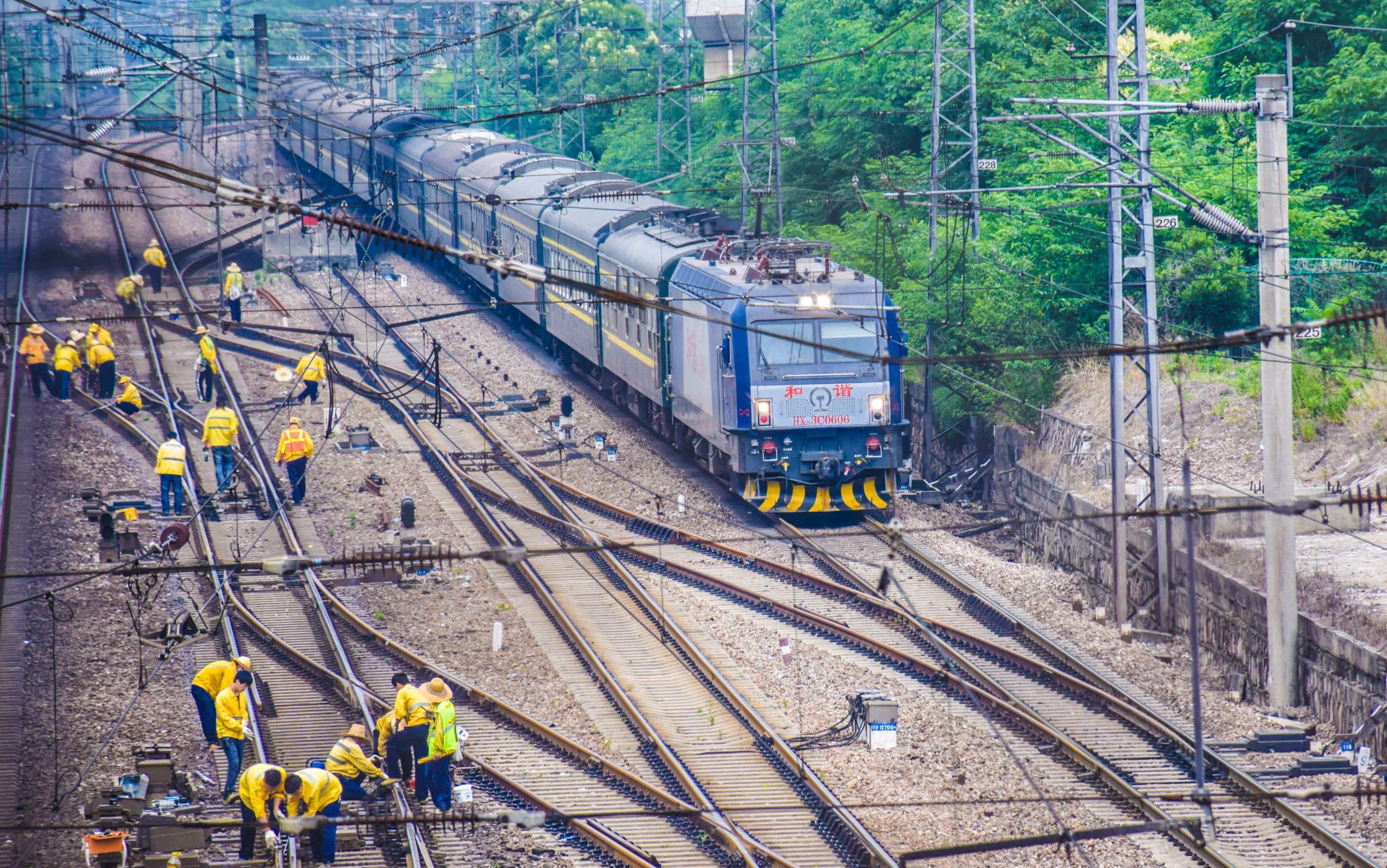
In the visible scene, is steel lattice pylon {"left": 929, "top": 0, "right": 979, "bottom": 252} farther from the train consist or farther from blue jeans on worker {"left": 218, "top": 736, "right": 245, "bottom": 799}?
blue jeans on worker {"left": 218, "top": 736, "right": 245, "bottom": 799}

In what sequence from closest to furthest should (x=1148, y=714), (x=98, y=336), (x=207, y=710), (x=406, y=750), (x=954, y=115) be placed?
1. (x=406, y=750)
2. (x=207, y=710)
3. (x=1148, y=714)
4. (x=98, y=336)
5. (x=954, y=115)

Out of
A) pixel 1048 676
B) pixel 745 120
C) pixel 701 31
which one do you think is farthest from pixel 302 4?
pixel 1048 676

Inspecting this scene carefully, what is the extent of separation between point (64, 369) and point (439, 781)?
1767 centimetres

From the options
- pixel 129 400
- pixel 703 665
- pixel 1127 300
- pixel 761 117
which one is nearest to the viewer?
pixel 703 665

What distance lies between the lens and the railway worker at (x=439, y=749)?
1299 centimetres

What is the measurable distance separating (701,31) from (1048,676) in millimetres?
33286

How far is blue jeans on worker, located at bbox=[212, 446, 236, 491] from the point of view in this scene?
885 inches

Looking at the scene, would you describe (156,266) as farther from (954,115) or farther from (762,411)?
(762,411)

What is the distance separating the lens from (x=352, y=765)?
12867 mm

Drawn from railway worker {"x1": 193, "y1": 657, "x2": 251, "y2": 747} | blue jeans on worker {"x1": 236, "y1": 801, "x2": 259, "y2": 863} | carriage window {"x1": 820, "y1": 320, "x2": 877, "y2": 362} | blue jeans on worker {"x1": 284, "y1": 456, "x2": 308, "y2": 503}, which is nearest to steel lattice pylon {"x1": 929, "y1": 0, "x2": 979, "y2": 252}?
carriage window {"x1": 820, "y1": 320, "x2": 877, "y2": 362}

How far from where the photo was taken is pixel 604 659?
1692 cm

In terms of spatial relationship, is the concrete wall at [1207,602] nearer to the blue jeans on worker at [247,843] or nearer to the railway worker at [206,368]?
the blue jeans on worker at [247,843]

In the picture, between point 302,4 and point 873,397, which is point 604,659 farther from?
point 302,4

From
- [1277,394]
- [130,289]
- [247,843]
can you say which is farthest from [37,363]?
[1277,394]
